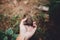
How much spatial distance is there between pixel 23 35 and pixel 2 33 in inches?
6.4

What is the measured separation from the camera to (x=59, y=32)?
1.59m

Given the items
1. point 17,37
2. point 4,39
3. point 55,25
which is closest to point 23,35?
point 17,37

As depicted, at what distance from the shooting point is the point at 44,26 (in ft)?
5.17

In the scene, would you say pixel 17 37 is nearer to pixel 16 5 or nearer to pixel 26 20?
pixel 26 20

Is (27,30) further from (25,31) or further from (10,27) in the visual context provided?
(10,27)

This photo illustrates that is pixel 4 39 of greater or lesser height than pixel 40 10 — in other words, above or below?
below

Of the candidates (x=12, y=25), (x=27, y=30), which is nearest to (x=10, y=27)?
(x=12, y=25)

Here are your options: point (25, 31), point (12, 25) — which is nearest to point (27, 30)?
point (25, 31)

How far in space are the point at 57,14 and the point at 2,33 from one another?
1.51ft

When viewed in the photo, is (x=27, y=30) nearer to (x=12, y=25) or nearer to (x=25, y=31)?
(x=25, y=31)

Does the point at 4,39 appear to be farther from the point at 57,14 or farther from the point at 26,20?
the point at 57,14

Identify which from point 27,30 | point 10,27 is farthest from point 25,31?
point 10,27

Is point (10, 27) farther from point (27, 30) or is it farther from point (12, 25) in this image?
point (27, 30)

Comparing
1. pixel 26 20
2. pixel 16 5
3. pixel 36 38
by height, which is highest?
pixel 16 5
